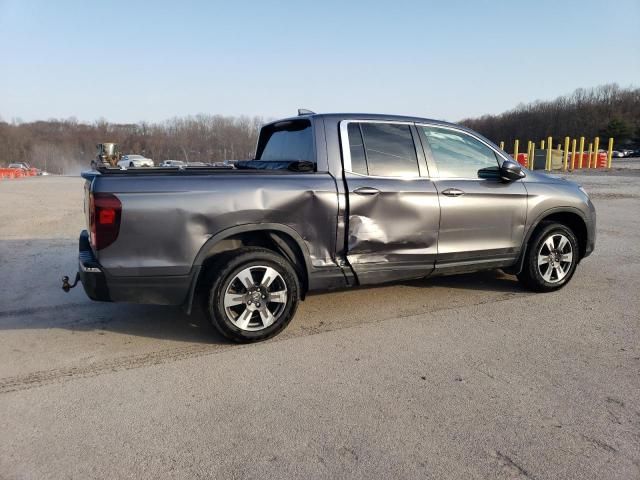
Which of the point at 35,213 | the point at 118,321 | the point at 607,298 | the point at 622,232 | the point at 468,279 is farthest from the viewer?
the point at 35,213

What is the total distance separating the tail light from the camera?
337 cm

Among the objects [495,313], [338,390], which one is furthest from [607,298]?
[338,390]

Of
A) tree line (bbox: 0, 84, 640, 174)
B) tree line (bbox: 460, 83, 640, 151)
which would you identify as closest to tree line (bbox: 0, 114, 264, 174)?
tree line (bbox: 0, 84, 640, 174)

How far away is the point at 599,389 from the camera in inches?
119

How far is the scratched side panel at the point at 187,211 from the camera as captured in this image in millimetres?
3445

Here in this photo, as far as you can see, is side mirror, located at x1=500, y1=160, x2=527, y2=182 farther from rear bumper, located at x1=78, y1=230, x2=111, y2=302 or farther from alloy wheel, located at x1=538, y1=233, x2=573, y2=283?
rear bumper, located at x1=78, y1=230, x2=111, y2=302

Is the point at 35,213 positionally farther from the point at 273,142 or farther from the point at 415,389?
the point at 415,389

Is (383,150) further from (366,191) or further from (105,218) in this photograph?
(105,218)

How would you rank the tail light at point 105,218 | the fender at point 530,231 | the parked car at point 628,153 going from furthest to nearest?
the parked car at point 628,153, the fender at point 530,231, the tail light at point 105,218

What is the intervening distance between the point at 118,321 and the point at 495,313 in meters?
3.61

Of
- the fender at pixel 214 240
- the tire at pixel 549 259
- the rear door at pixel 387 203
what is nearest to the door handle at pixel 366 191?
the rear door at pixel 387 203

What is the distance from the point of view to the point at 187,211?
3.53 metres

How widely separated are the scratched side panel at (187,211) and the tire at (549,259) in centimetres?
262

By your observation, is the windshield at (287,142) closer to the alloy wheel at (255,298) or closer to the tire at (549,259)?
the alloy wheel at (255,298)
